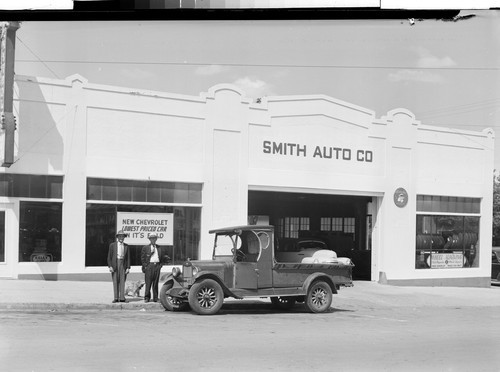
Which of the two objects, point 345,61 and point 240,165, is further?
point 240,165

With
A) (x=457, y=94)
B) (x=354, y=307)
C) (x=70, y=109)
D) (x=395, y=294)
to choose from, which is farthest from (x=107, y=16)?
(x=354, y=307)

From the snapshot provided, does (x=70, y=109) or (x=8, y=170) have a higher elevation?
(x=70, y=109)

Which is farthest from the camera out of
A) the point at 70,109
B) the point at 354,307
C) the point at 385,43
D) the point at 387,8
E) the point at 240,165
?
the point at 354,307

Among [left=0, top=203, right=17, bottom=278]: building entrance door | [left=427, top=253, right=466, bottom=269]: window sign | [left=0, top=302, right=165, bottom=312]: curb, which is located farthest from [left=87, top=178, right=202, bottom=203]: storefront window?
[left=427, top=253, right=466, bottom=269]: window sign

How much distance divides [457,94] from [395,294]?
11.3ft

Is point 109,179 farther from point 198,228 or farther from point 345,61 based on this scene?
point 345,61

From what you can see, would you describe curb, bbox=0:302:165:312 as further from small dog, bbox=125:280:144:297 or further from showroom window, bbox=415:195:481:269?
showroom window, bbox=415:195:481:269

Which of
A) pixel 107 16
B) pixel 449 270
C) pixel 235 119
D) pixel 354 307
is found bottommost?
pixel 354 307

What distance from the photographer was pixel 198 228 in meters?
11.1

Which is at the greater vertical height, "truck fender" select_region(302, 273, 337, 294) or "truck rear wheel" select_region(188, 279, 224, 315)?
"truck fender" select_region(302, 273, 337, 294)

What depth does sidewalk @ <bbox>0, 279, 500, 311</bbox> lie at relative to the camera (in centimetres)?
1025

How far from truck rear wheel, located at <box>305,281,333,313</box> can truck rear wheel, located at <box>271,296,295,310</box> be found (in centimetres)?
26

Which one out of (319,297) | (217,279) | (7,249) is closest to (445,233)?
(319,297)

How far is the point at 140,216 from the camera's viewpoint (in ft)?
35.9
